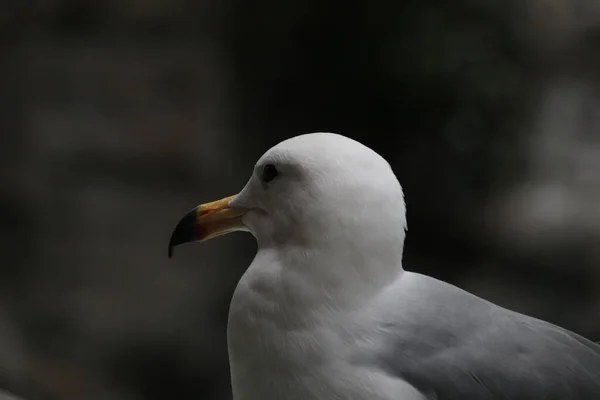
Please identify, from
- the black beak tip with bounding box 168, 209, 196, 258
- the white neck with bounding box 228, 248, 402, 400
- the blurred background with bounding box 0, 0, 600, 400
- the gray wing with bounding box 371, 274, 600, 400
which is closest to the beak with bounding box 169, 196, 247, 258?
the black beak tip with bounding box 168, 209, 196, 258

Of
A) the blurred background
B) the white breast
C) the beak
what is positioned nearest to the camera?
the white breast

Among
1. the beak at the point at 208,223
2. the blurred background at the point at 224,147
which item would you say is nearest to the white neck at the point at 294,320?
the beak at the point at 208,223

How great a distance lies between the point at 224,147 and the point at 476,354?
3.68 ft

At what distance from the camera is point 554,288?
5.55 ft

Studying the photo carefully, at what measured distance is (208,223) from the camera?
3.11 feet

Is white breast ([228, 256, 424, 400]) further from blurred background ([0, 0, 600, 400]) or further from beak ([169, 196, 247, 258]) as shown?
blurred background ([0, 0, 600, 400])

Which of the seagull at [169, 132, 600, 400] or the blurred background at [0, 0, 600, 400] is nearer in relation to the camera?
the seagull at [169, 132, 600, 400]

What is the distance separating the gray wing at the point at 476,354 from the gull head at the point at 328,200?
0.25ft

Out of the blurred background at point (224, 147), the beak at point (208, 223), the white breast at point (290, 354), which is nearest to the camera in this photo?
the white breast at point (290, 354)

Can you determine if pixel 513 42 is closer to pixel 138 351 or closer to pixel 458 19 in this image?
pixel 458 19

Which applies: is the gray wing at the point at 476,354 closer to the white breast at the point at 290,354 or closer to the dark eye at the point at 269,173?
the white breast at the point at 290,354

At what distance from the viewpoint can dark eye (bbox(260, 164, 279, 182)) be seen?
865 millimetres

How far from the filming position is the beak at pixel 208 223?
0.93 metres

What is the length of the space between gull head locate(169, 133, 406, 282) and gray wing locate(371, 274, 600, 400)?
0.08 m
